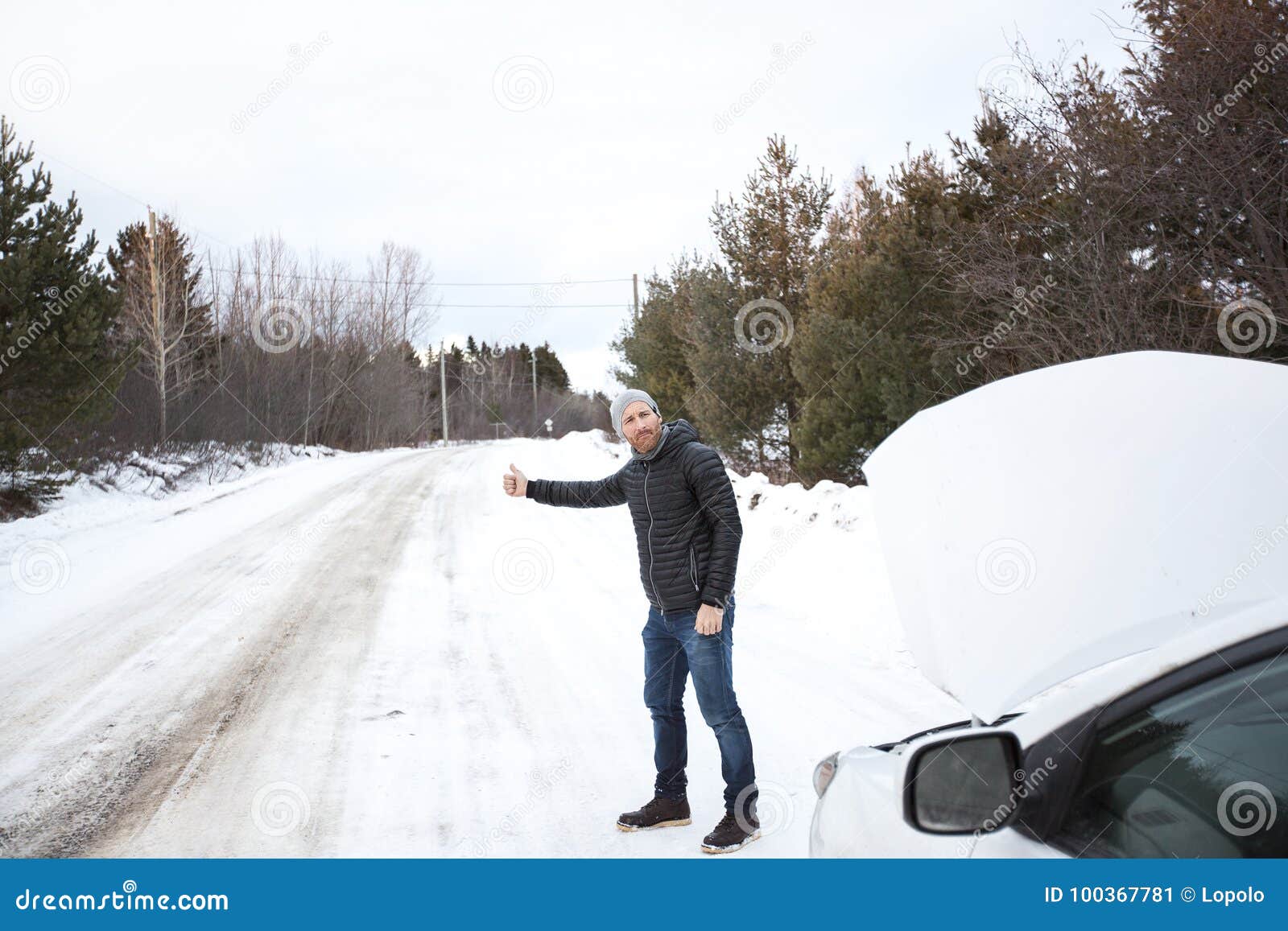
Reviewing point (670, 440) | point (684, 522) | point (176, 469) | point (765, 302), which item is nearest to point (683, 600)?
point (684, 522)

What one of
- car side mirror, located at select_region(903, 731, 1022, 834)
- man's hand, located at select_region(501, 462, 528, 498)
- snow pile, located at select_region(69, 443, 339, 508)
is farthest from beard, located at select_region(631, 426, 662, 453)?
snow pile, located at select_region(69, 443, 339, 508)

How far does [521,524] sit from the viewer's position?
43.1 ft

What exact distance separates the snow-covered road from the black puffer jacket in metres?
1.12

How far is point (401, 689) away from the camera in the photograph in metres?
5.90

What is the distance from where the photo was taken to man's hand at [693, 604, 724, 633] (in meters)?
3.67

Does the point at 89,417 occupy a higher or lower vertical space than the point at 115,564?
higher

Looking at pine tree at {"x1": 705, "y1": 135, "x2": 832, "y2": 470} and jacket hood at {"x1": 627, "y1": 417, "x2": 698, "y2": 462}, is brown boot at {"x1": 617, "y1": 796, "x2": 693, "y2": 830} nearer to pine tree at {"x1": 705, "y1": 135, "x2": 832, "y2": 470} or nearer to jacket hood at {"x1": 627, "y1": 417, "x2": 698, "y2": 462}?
jacket hood at {"x1": 627, "y1": 417, "x2": 698, "y2": 462}

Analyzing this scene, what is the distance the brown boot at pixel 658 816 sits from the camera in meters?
3.90

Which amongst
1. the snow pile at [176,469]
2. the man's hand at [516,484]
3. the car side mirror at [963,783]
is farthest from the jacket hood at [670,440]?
the snow pile at [176,469]

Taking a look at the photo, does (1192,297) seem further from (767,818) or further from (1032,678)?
(1032,678)

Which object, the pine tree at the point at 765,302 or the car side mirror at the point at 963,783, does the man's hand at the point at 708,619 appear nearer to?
the car side mirror at the point at 963,783

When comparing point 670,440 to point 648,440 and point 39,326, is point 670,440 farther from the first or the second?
point 39,326

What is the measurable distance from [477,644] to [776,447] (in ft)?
34.4
